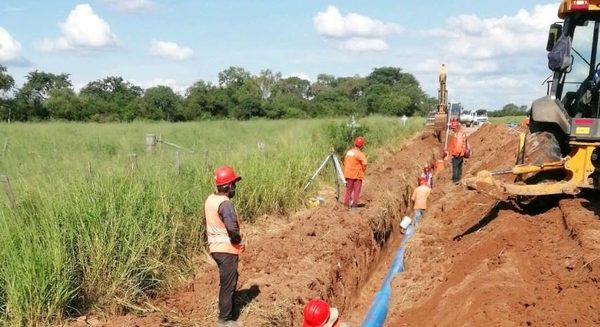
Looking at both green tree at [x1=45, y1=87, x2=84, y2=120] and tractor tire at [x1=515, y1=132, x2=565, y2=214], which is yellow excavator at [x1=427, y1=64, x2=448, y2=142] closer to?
tractor tire at [x1=515, y1=132, x2=565, y2=214]

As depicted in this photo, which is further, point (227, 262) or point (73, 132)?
point (73, 132)

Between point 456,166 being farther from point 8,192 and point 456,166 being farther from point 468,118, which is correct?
point 468,118

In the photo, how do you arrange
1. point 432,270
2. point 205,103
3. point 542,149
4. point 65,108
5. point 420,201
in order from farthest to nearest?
point 205,103
point 65,108
point 420,201
point 542,149
point 432,270

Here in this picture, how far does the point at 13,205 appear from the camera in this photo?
→ 6.08 m

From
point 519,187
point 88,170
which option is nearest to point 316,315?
point 88,170

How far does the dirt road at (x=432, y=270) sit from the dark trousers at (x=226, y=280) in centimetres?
32

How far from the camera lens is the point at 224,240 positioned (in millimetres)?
5988

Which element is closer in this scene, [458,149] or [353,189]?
[353,189]

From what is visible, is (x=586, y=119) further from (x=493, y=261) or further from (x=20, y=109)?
(x=20, y=109)

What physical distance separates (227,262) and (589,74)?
6.37 meters

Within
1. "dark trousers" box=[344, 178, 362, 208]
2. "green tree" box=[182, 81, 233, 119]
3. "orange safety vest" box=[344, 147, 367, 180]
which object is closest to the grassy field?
"orange safety vest" box=[344, 147, 367, 180]

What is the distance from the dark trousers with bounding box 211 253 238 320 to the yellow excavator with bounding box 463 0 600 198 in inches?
146

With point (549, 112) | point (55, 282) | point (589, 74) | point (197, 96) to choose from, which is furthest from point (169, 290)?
point (197, 96)

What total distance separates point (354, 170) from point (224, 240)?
604 cm
